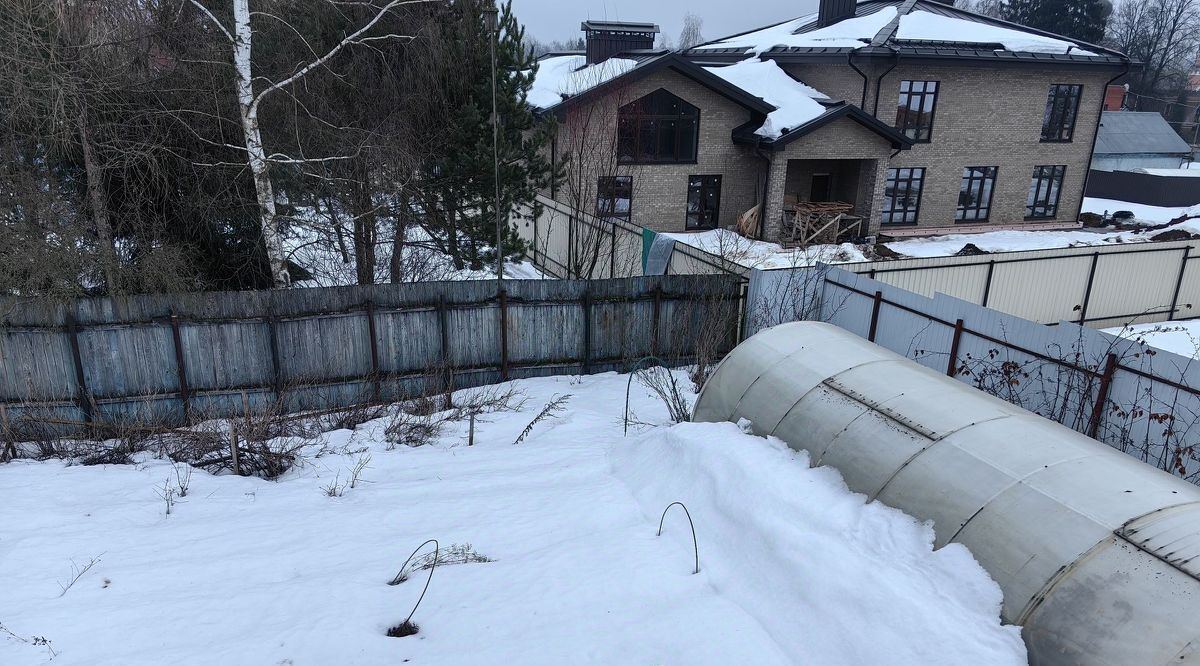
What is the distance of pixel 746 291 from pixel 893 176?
15484 millimetres

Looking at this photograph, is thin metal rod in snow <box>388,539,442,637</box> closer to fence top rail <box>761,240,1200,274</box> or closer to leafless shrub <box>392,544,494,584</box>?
leafless shrub <box>392,544,494,584</box>

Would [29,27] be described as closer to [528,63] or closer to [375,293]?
[375,293]

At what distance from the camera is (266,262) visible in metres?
12.1

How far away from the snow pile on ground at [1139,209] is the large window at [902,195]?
10.3 m

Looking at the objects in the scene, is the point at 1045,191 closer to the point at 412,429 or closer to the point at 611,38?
the point at 611,38

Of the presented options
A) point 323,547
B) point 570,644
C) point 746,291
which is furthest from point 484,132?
point 570,644

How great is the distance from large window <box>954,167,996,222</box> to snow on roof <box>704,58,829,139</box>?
20.8 feet

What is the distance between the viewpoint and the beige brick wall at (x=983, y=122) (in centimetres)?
2345

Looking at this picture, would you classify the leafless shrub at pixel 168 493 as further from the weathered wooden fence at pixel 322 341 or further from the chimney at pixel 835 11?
the chimney at pixel 835 11

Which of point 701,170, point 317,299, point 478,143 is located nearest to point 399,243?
point 478,143

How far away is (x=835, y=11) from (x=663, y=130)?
436 inches

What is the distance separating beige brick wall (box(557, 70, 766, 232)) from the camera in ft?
67.4

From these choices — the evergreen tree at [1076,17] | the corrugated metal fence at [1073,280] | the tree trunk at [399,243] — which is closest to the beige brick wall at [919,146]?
the tree trunk at [399,243]

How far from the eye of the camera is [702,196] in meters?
22.2
